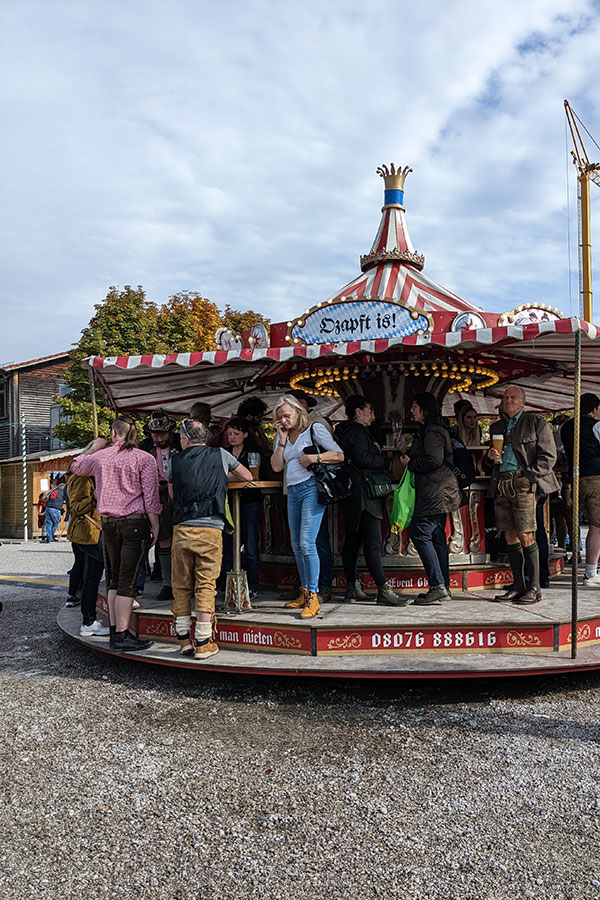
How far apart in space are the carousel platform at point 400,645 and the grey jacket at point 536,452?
42.3 inches

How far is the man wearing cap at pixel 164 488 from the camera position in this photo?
659 cm

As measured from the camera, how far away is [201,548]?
16.0 ft

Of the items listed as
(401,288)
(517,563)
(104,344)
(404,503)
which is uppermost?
(104,344)

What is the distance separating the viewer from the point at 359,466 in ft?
19.1

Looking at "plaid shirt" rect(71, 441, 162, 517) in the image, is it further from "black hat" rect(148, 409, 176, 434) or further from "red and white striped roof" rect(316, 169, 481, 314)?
"red and white striped roof" rect(316, 169, 481, 314)

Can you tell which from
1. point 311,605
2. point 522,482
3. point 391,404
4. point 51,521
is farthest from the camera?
point 51,521

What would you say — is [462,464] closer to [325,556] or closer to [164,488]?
[325,556]

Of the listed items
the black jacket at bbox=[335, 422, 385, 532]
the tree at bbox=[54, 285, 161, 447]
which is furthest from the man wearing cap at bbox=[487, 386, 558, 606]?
the tree at bbox=[54, 285, 161, 447]

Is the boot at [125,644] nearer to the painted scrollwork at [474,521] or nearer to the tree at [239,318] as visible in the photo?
the painted scrollwork at [474,521]

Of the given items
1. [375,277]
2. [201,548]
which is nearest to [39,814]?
[201,548]

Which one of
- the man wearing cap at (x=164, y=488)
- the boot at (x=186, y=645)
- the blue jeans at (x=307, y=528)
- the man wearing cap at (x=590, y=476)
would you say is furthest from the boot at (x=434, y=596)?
the man wearing cap at (x=164, y=488)

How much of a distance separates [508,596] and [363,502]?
5.41 ft

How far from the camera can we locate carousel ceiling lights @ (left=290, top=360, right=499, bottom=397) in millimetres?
7922

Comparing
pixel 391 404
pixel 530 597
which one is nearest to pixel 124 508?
pixel 530 597
